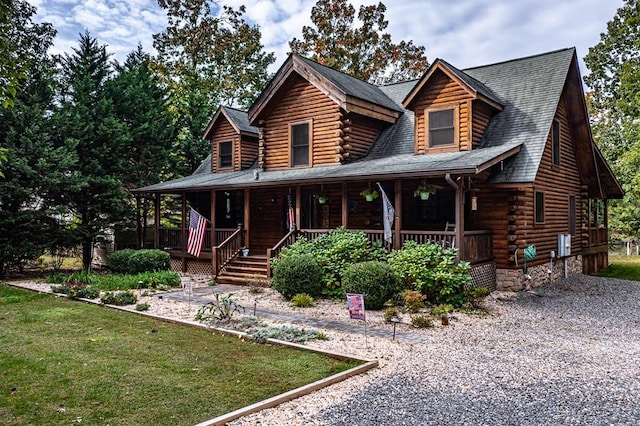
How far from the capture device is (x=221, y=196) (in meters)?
20.5

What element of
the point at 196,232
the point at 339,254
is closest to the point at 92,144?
the point at 196,232

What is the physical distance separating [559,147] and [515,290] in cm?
582

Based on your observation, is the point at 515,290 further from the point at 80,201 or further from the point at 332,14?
the point at 332,14

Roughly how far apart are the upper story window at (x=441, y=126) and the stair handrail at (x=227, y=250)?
7.22 m

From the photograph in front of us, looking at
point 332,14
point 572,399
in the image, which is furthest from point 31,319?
point 332,14

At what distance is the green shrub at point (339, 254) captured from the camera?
12195 mm

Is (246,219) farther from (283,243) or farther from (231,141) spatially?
(231,141)

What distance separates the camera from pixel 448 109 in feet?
47.5

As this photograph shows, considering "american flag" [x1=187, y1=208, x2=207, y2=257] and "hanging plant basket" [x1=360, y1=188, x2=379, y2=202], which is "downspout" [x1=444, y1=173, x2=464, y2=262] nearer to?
"hanging plant basket" [x1=360, y1=188, x2=379, y2=202]

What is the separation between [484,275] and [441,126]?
191 inches

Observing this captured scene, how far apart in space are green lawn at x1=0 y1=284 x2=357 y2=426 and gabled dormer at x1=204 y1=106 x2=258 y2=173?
12.1 m

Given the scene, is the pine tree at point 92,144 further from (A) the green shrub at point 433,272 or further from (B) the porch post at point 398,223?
(A) the green shrub at point 433,272

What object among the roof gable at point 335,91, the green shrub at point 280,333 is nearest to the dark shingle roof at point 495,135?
the roof gable at point 335,91

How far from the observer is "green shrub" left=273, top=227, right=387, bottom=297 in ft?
40.0
